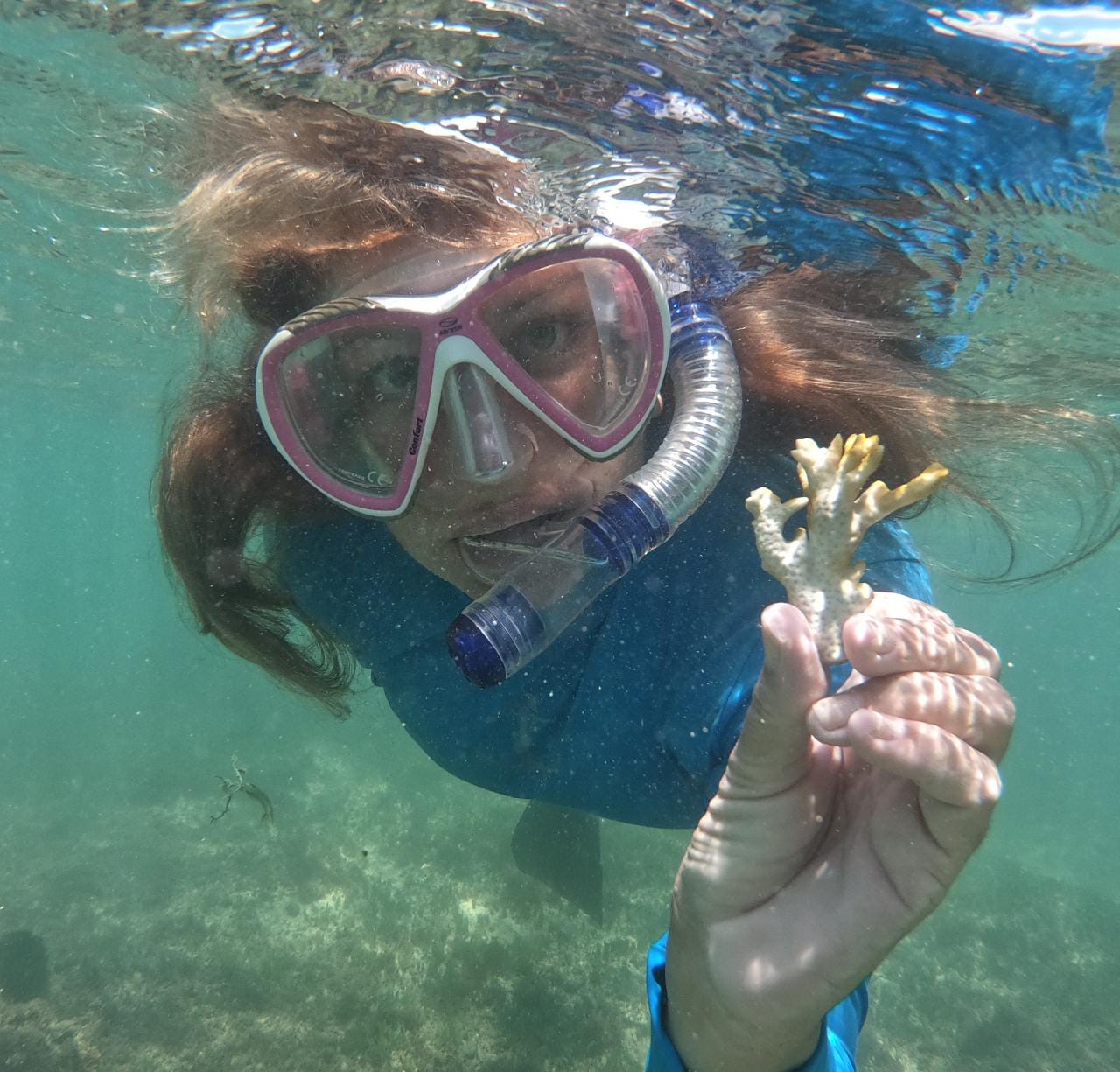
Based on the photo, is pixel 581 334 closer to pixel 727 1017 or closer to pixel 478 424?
pixel 478 424

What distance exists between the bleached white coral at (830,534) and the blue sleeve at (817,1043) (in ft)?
4.06

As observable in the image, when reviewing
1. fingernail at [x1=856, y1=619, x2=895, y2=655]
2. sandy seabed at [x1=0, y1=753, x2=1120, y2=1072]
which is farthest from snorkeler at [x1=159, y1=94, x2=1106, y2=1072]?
sandy seabed at [x1=0, y1=753, x2=1120, y2=1072]

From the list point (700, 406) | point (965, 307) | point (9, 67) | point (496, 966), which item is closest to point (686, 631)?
point (700, 406)

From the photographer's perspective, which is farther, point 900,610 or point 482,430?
point 482,430

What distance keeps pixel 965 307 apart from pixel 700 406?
566cm

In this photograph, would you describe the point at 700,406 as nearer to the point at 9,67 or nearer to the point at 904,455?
the point at 904,455

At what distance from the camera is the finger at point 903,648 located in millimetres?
1399

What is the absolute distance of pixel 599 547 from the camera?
8.63 ft

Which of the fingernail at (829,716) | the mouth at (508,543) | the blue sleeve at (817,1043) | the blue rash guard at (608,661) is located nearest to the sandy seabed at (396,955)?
the blue rash guard at (608,661)

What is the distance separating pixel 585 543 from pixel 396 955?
10.5 meters

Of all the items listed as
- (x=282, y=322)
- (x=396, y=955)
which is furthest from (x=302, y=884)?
(x=282, y=322)

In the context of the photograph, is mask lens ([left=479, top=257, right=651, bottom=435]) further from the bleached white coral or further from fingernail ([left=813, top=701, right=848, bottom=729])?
fingernail ([left=813, top=701, right=848, bottom=729])

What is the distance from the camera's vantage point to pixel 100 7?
460 cm

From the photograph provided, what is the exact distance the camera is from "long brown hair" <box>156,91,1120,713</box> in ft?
11.1
